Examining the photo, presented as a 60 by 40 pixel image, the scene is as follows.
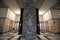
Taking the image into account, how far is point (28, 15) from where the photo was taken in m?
1.51

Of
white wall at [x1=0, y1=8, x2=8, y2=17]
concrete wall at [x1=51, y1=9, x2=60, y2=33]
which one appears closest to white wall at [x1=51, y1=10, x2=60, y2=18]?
concrete wall at [x1=51, y1=9, x2=60, y2=33]

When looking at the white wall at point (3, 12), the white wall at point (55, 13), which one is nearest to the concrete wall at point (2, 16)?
the white wall at point (3, 12)

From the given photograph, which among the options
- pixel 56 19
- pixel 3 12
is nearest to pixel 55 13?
pixel 56 19

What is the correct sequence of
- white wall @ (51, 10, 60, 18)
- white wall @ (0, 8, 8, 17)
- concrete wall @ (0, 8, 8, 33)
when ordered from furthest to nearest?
1. white wall @ (51, 10, 60, 18)
2. white wall @ (0, 8, 8, 17)
3. concrete wall @ (0, 8, 8, 33)

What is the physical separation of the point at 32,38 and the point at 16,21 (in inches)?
616

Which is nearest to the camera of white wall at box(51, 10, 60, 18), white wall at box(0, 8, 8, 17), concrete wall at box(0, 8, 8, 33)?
concrete wall at box(0, 8, 8, 33)

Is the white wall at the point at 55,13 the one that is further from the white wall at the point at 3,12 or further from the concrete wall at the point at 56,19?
the white wall at the point at 3,12

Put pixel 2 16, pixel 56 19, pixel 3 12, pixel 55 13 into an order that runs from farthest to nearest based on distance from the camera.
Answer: pixel 55 13 < pixel 56 19 < pixel 3 12 < pixel 2 16

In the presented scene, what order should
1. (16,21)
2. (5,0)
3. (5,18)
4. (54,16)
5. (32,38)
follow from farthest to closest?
(16,21), (54,16), (5,18), (5,0), (32,38)

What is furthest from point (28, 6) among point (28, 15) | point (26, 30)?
point (26, 30)

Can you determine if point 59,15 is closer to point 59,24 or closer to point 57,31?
point 59,24

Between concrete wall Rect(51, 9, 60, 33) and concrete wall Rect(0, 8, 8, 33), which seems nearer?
concrete wall Rect(0, 8, 8, 33)

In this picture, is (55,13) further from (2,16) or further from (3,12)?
(2,16)

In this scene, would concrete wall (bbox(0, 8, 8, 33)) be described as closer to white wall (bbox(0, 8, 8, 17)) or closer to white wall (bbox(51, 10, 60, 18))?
white wall (bbox(0, 8, 8, 17))
